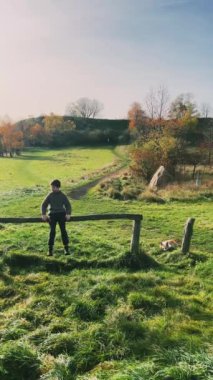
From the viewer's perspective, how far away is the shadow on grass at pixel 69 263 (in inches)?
470

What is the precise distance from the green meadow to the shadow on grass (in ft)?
0.10

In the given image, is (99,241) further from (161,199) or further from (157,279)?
(161,199)

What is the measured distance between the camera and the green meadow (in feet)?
21.8

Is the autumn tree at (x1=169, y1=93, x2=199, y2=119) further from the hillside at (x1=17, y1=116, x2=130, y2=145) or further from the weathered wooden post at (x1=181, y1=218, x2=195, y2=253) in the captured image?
the weathered wooden post at (x1=181, y1=218, x2=195, y2=253)

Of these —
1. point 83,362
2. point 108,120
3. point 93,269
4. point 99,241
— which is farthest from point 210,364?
point 108,120

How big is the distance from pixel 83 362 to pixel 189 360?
73.5 inches

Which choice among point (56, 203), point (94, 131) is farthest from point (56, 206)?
point (94, 131)

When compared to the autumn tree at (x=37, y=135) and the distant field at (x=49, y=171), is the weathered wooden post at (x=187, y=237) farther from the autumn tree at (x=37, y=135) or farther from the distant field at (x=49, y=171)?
the autumn tree at (x=37, y=135)

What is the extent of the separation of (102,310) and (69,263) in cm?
340

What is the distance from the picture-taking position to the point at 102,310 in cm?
895

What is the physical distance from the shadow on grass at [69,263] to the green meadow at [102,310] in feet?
0.10

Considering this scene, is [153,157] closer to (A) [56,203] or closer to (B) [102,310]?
(A) [56,203]

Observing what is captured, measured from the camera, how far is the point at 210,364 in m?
6.04

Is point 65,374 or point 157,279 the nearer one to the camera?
point 65,374
